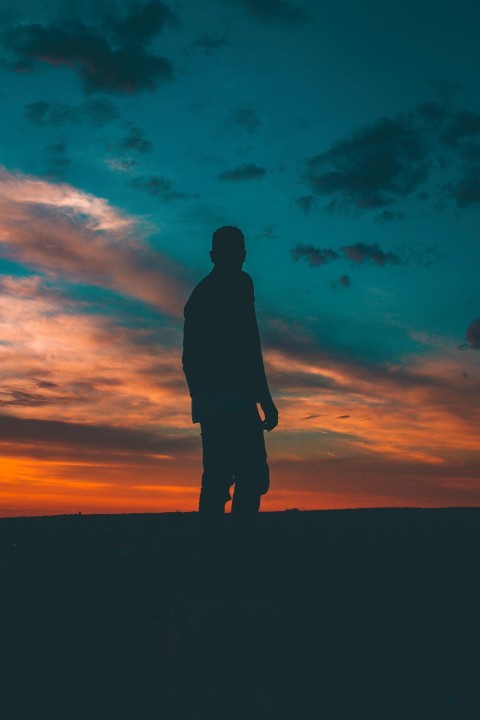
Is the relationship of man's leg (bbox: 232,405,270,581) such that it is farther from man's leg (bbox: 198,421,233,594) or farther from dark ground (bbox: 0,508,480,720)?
dark ground (bbox: 0,508,480,720)

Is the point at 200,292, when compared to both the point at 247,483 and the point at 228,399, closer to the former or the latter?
the point at 228,399

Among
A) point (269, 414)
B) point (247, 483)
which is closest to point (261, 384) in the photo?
point (269, 414)

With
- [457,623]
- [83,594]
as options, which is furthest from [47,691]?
[457,623]

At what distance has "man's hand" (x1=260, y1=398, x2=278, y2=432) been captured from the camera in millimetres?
6516

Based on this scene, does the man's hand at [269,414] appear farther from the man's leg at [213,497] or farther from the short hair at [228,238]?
the short hair at [228,238]

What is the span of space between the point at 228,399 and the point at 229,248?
53.1 inches

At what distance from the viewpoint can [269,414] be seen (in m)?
6.53

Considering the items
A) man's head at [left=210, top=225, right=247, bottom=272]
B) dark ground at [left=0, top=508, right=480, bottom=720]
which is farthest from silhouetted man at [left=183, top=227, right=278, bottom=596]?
dark ground at [left=0, top=508, right=480, bottom=720]

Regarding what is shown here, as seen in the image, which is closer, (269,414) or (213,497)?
(213,497)

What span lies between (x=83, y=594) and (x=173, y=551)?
245 cm

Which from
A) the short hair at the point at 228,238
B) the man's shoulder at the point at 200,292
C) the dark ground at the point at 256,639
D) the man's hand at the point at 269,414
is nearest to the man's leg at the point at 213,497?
the dark ground at the point at 256,639

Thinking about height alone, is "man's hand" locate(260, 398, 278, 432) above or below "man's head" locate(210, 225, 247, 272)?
below

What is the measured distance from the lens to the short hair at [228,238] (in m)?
6.53

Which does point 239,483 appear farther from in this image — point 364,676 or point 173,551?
point 173,551
